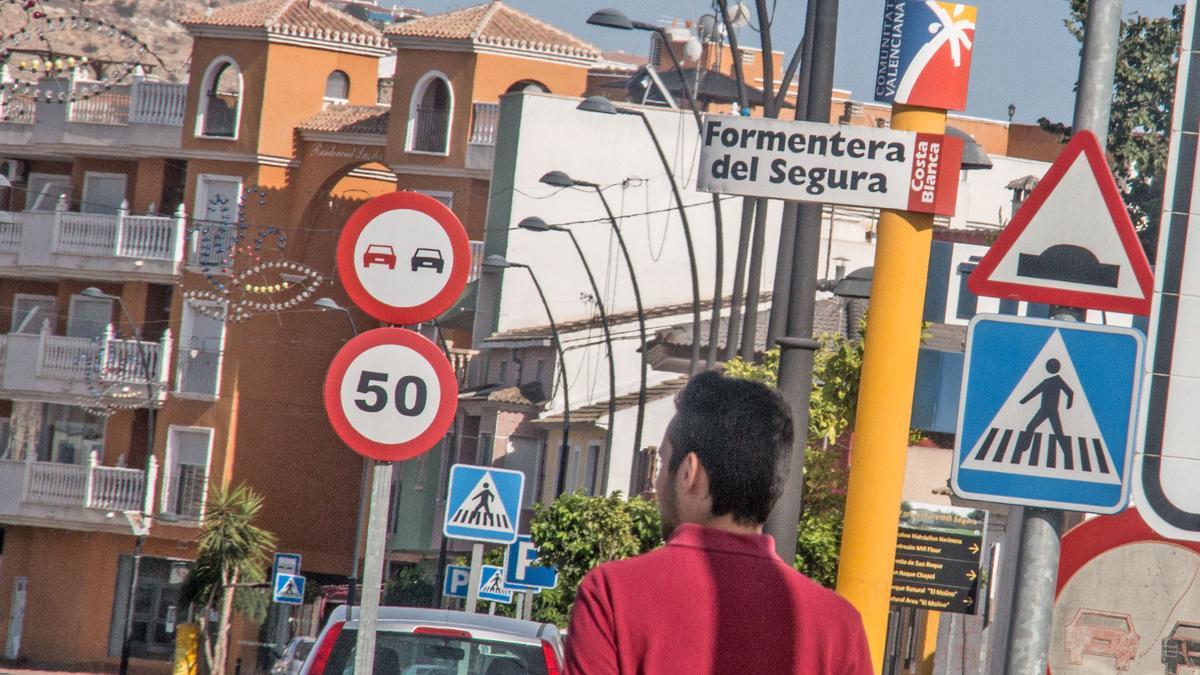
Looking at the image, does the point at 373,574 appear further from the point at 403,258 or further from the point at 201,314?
the point at 201,314

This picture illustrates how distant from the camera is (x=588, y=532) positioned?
2825cm

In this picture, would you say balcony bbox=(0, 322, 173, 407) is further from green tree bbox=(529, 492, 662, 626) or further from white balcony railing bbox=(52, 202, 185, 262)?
green tree bbox=(529, 492, 662, 626)

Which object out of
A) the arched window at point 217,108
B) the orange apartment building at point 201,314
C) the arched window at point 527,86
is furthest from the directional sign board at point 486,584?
the arched window at point 217,108

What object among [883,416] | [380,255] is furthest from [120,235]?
[883,416]

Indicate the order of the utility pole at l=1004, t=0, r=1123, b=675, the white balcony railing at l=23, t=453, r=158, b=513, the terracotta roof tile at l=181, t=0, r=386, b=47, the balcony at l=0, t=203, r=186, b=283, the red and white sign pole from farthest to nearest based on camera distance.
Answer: the balcony at l=0, t=203, r=186, b=283 < the terracotta roof tile at l=181, t=0, r=386, b=47 < the white balcony railing at l=23, t=453, r=158, b=513 < the red and white sign pole < the utility pole at l=1004, t=0, r=1123, b=675

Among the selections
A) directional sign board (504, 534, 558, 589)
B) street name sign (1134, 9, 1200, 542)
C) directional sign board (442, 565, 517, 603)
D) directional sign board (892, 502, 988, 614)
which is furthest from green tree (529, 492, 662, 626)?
street name sign (1134, 9, 1200, 542)

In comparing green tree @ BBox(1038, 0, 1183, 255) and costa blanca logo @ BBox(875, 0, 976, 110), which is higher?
green tree @ BBox(1038, 0, 1183, 255)

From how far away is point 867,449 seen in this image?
9023mm

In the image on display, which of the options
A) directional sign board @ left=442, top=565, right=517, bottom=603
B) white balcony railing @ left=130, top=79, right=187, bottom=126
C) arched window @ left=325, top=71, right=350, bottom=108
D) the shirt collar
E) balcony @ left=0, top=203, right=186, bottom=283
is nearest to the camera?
the shirt collar

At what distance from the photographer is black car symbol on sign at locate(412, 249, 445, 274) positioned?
857cm

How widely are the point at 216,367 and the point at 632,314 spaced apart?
14816mm

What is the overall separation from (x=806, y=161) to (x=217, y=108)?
59077 millimetres

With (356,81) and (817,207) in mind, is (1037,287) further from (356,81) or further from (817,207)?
(356,81)

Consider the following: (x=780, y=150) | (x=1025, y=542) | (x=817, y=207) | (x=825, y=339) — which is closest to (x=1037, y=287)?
(x=1025, y=542)
